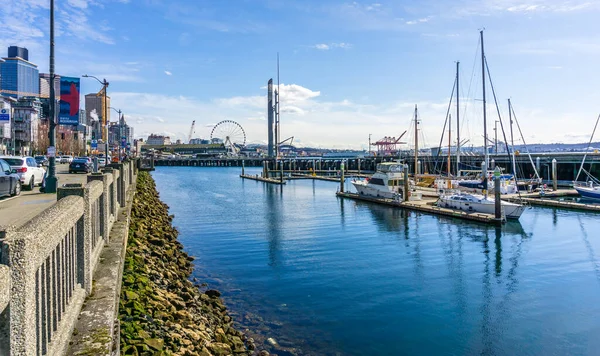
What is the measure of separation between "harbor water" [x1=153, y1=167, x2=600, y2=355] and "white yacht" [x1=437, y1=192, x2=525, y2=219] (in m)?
1.61

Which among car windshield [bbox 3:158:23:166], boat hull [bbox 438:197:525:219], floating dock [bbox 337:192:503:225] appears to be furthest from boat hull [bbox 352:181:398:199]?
car windshield [bbox 3:158:23:166]

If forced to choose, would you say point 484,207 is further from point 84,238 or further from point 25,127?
point 25,127

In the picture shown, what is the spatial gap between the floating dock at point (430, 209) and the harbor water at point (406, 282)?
0.88 meters

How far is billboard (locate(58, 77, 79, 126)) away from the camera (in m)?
18.0

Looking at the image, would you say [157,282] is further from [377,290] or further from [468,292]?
[468,292]

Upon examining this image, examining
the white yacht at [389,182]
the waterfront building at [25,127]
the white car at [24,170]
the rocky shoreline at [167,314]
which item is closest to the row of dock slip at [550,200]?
the white yacht at [389,182]

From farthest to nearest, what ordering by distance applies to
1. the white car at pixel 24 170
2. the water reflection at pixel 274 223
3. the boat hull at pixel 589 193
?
1. the boat hull at pixel 589 193
2. the water reflection at pixel 274 223
3. the white car at pixel 24 170

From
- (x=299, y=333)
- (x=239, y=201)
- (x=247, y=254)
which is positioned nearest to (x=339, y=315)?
(x=299, y=333)

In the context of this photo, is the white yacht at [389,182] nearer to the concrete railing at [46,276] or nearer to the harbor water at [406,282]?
the harbor water at [406,282]

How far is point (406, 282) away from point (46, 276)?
17048 millimetres

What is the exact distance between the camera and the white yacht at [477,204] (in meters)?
37.1

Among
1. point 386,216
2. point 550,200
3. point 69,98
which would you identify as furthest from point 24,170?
point 550,200

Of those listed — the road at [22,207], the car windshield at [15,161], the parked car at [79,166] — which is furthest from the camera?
the parked car at [79,166]

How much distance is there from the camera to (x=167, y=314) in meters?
11.7
